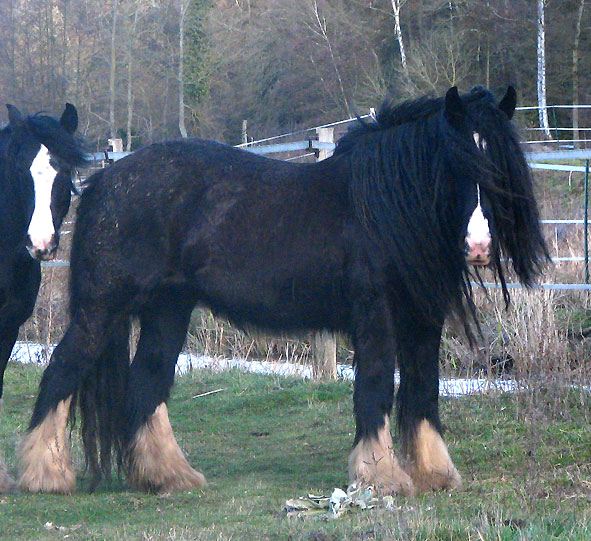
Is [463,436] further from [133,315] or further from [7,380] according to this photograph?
[7,380]

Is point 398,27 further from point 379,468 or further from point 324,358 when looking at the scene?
point 379,468

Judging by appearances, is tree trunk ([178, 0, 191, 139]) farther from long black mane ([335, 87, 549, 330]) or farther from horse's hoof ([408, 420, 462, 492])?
horse's hoof ([408, 420, 462, 492])

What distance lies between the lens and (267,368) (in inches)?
358

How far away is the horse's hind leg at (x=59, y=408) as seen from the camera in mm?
5000

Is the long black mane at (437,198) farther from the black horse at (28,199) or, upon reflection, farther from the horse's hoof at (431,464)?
the black horse at (28,199)

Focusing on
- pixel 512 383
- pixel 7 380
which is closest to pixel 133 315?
pixel 512 383

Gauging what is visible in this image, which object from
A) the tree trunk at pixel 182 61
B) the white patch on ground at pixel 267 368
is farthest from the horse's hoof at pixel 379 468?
the tree trunk at pixel 182 61

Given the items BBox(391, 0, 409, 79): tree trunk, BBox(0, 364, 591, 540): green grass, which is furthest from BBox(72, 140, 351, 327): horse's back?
BBox(391, 0, 409, 79): tree trunk

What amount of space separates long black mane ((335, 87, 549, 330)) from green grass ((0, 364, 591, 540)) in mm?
944

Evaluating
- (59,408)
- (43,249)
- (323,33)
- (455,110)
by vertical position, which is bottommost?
(59,408)

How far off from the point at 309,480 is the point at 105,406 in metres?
1.30

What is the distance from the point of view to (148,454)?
5.12 m

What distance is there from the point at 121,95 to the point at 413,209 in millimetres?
26172

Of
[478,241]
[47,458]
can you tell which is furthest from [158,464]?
[478,241]
